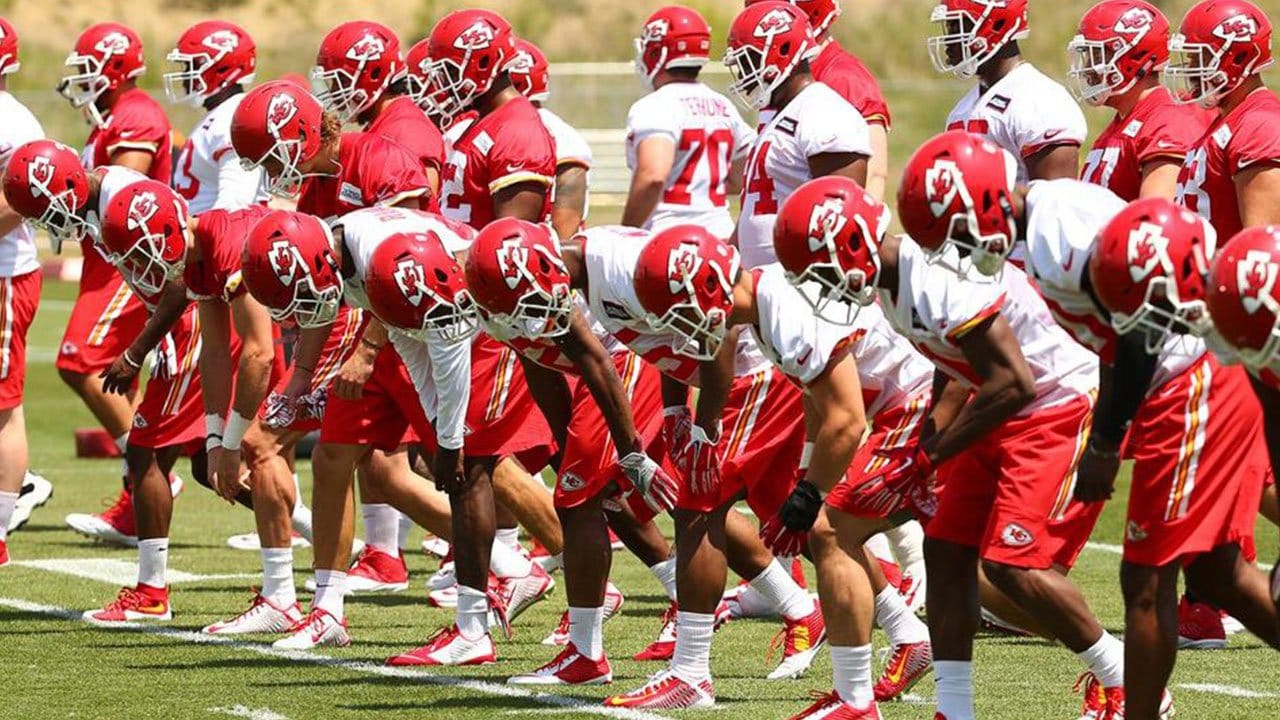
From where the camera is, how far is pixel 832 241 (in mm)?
5609

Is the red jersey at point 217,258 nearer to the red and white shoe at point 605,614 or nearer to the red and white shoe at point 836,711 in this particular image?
the red and white shoe at point 605,614

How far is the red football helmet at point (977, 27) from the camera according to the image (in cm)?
795

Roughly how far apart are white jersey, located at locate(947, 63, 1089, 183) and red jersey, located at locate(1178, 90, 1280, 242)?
40 centimetres

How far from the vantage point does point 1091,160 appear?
8.18 metres

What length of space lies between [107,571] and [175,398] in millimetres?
1469

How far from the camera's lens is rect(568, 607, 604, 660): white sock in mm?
7047

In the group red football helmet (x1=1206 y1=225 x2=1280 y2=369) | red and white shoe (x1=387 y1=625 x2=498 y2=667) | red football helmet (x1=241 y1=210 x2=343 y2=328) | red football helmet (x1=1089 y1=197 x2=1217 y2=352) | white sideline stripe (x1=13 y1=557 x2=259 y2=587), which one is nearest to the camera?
red football helmet (x1=1206 y1=225 x2=1280 y2=369)

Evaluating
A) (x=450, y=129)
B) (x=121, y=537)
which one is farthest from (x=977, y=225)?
(x=121, y=537)

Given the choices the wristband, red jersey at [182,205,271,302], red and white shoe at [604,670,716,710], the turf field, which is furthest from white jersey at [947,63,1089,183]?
the wristband

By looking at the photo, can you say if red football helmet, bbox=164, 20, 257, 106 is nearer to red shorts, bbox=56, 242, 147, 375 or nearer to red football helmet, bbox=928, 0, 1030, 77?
red shorts, bbox=56, 242, 147, 375

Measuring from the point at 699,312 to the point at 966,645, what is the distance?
113 cm

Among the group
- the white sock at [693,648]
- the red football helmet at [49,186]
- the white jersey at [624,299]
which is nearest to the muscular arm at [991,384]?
the white jersey at [624,299]

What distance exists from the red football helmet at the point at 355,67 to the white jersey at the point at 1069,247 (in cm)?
354

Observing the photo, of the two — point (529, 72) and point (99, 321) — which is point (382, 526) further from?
point (529, 72)
